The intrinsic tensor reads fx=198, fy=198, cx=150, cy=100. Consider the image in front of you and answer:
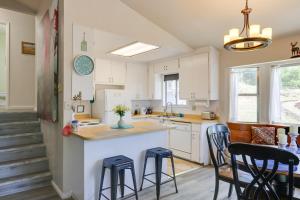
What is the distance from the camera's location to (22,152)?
3.34m

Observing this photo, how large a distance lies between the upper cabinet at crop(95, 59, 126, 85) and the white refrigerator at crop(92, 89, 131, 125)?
47 cm

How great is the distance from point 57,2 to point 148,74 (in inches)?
134

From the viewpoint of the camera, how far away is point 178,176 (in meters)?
3.48

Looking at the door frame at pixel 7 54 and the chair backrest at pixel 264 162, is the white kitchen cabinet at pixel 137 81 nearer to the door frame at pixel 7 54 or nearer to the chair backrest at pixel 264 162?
the door frame at pixel 7 54

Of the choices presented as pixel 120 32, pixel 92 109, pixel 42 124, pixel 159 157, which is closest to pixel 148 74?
pixel 92 109

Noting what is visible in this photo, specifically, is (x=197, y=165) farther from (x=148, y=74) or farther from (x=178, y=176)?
(x=148, y=74)

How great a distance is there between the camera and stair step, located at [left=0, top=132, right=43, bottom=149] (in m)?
3.42

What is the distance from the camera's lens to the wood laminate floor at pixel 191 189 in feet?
9.05

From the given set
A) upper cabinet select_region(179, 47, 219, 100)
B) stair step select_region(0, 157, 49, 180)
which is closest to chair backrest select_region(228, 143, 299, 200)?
upper cabinet select_region(179, 47, 219, 100)

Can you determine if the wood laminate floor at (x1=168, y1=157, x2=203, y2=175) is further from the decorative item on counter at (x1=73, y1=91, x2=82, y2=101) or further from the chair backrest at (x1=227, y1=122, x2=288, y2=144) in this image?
the decorative item on counter at (x1=73, y1=91, x2=82, y2=101)

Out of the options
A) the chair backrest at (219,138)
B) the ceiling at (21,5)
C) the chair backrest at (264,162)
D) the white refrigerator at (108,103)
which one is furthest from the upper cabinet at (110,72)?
the chair backrest at (264,162)

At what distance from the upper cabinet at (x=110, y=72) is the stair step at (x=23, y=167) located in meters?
2.24

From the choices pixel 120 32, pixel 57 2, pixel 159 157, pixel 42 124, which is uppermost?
pixel 57 2

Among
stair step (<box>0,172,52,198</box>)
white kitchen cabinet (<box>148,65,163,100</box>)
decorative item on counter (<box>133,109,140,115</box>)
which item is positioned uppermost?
white kitchen cabinet (<box>148,65,163,100</box>)
